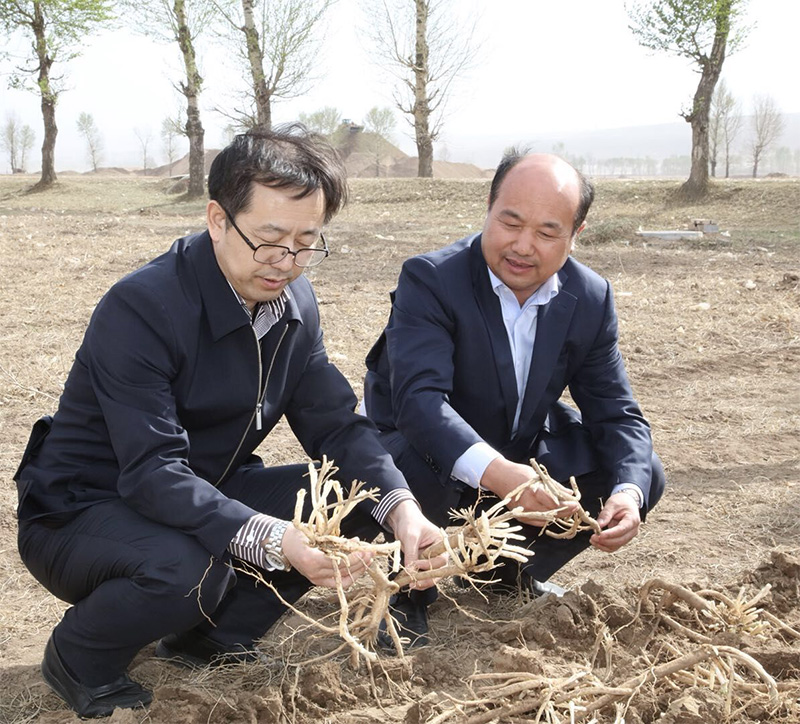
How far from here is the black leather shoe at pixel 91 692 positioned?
232cm

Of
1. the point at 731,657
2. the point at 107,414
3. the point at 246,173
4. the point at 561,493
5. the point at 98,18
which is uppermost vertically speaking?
the point at 98,18

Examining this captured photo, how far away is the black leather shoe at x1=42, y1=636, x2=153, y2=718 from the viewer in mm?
2318

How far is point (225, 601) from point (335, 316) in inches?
184

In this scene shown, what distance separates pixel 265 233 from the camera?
2344 millimetres

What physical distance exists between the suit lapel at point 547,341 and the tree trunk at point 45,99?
77.9 ft

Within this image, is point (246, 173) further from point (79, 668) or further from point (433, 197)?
point (433, 197)

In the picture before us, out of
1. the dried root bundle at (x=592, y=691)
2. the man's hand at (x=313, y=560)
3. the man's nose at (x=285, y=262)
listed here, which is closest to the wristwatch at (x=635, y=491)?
the dried root bundle at (x=592, y=691)

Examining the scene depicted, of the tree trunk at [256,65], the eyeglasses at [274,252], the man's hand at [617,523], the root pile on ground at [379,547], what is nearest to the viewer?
the root pile on ground at [379,547]

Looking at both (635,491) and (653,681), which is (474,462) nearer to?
(635,491)

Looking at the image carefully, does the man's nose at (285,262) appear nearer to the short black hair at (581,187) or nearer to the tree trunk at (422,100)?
the short black hair at (581,187)

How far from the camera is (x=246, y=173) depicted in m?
2.32

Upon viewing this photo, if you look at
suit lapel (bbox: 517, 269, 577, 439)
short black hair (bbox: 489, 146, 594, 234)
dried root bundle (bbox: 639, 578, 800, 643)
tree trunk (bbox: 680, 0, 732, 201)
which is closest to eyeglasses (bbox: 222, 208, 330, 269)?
short black hair (bbox: 489, 146, 594, 234)

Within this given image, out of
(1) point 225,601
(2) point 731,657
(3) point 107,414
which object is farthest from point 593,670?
(3) point 107,414

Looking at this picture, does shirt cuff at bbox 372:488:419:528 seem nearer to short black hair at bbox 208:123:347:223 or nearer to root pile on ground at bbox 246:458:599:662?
root pile on ground at bbox 246:458:599:662
